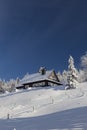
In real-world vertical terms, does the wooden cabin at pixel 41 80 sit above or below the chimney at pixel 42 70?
below

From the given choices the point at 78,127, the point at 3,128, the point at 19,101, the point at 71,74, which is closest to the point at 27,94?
the point at 19,101

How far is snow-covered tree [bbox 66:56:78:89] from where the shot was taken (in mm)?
70600

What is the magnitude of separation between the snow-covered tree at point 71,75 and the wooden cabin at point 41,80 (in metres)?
19.3

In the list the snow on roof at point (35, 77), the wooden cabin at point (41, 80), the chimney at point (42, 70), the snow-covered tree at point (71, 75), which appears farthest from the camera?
the chimney at point (42, 70)

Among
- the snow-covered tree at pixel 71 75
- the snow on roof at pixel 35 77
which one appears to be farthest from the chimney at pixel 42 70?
the snow-covered tree at pixel 71 75

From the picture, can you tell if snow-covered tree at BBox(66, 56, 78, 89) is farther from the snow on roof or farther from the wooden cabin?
the snow on roof

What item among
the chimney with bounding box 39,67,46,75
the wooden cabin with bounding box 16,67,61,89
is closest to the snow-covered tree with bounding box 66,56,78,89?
the wooden cabin with bounding box 16,67,61,89

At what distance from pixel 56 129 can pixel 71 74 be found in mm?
54941

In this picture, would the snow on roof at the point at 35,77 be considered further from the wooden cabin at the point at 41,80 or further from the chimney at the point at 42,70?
the chimney at the point at 42,70

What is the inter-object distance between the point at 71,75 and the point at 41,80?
71.6 feet

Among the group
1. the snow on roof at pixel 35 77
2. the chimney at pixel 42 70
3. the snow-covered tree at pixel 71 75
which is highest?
the chimney at pixel 42 70

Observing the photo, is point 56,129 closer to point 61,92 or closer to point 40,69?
point 61,92

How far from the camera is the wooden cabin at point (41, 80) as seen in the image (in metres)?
94.6

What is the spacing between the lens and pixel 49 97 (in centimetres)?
6244
